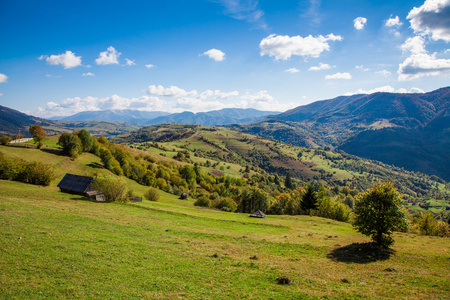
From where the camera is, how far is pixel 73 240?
24781 mm

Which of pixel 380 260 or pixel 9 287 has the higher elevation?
pixel 9 287

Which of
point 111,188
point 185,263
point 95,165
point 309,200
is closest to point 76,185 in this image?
point 111,188

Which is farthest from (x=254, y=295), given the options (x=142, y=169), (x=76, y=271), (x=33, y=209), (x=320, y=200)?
(x=142, y=169)

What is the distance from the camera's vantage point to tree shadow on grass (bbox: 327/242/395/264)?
25.8 m

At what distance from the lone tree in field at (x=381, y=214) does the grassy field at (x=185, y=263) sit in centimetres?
269

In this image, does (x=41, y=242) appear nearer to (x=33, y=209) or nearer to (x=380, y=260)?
(x=33, y=209)

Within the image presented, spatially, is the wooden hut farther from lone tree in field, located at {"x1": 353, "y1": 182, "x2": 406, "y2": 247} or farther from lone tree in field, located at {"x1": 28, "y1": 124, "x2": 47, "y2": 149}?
lone tree in field, located at {"x1": 353, "y1": 182, "x2": 406, "y2": 247}

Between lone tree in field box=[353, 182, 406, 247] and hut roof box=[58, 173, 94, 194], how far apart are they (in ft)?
196

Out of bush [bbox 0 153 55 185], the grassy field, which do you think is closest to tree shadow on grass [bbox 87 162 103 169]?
bush [bbox 0 153 55 185]

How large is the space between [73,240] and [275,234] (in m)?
29.7

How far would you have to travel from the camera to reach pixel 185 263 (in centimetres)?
2233

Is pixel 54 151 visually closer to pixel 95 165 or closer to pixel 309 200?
pixel 95 165

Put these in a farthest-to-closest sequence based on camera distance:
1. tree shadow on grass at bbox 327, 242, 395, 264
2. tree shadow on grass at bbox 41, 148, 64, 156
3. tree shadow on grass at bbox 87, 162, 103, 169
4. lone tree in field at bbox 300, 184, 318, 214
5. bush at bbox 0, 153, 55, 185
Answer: tree shadow on grass at bbox 87, 162, 103, 169
tree shadow on grass at bbox 41, 148, 64, 156
lone tree in field at bbox 300, 184, 318, 214
bush at bbox 0, 153, 55, 185
tree shadow on grass at bbox 327, 242, 395, 264

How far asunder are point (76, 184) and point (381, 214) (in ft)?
217
